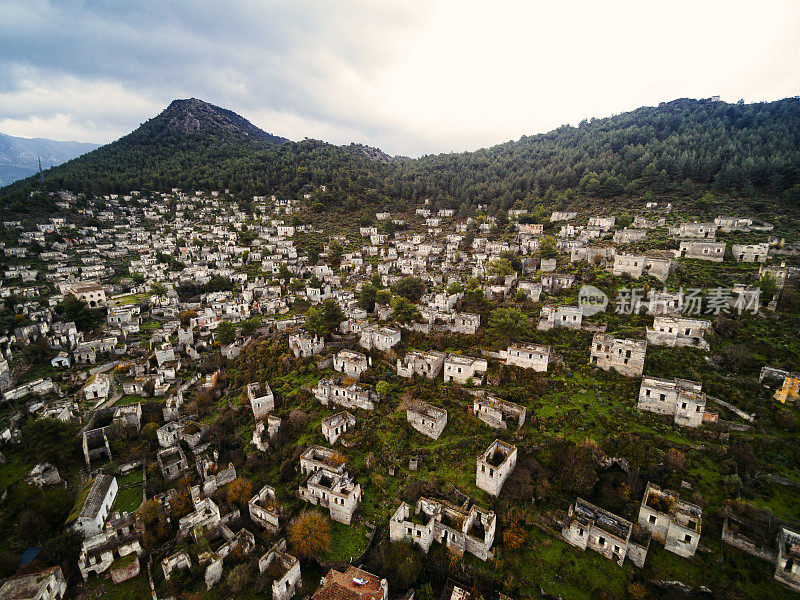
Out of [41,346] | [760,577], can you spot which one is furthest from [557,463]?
[41,346]

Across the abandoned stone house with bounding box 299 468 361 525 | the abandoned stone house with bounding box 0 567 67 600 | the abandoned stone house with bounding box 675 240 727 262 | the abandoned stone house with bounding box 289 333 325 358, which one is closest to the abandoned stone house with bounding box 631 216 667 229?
the abandoned stone house with bounding box 675 240 727 262

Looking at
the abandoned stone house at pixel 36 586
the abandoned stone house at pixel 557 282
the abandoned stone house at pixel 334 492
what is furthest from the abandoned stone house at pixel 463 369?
the abandoned stone house at pixel 36 586

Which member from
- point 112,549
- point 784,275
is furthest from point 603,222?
point 112,549

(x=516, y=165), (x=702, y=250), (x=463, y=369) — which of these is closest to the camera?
(x=463, y=369)

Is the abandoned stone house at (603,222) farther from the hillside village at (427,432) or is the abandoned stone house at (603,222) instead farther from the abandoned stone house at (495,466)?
the abandoned stone house at (495,466)

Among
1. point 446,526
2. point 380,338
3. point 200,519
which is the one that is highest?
point 380,338

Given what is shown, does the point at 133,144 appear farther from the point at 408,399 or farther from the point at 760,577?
the point at 760,577

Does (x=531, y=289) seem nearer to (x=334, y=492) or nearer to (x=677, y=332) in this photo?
(x=677, y=332)
